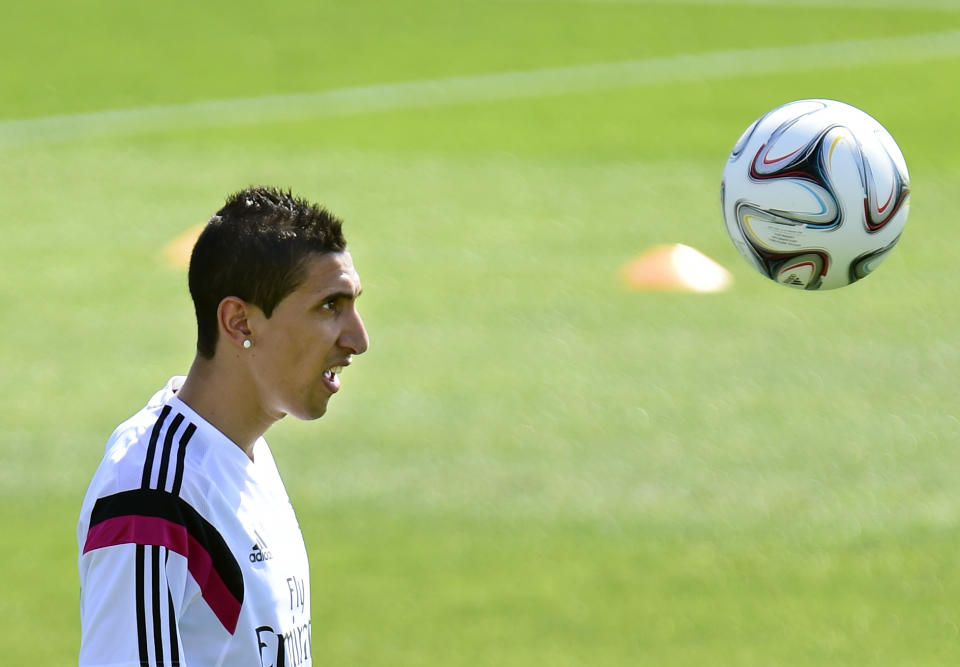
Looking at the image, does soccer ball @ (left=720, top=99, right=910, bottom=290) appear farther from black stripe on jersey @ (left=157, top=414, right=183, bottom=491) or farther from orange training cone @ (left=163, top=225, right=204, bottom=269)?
orange training cone @ (left=163, top=225, right=204, bottom=269)

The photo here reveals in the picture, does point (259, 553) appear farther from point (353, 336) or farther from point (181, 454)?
point (353, 336)

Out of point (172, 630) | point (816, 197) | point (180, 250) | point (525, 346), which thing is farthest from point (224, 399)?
point (180, 250)

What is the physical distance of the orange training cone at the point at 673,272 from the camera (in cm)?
1171

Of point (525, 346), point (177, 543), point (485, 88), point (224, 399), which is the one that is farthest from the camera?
point (485, 88)

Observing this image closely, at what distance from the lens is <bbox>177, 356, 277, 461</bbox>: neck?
3496 mm

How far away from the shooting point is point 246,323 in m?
3.49

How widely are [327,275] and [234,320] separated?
0.24 m

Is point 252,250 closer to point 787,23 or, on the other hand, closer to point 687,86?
point 687,86

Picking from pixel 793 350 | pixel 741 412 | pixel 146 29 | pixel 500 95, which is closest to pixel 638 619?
pixel 741 412

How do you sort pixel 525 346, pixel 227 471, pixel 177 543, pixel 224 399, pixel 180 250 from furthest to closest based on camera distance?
pixel 180 250
pixel 525 346
pixel 224 399
pixel 227 471
pixel 177 543

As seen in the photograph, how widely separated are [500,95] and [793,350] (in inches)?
303

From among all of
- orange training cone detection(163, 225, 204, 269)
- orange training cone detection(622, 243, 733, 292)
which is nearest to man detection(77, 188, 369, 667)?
orange training cone detection(622, 243, 733, 292)

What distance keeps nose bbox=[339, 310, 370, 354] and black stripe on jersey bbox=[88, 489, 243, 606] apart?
0.58 metres

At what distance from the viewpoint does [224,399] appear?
11.6 ft
